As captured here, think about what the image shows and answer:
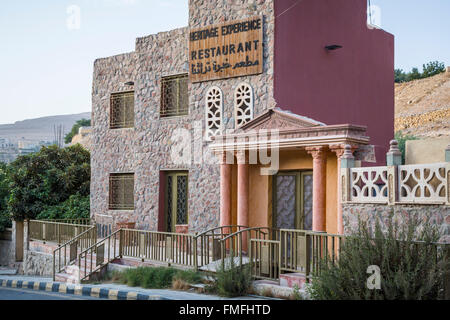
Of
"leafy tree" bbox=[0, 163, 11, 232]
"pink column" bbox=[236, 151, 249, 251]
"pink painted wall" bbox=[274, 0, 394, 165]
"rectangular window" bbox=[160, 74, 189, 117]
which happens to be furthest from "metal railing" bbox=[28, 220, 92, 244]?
"pink painted wall" bbox=[274, 0, 394, 165]

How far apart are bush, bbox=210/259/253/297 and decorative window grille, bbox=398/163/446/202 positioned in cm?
344

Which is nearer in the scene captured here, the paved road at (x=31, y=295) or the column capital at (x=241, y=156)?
the paved road at (x=31, y=295)

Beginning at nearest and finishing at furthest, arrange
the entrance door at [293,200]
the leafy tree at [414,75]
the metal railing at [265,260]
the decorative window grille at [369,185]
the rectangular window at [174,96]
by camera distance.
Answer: the decorative window grille at [369,185] → the metal railing at [265,260] → the entrance door at [293,200] → the rectangular window at [174,96] → the leafy tree at [414,75]

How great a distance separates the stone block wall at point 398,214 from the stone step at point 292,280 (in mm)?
1243

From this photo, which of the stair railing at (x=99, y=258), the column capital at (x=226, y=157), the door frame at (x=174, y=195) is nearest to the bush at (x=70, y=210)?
the door frame at (x=174, y=195)

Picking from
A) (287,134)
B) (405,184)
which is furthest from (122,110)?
(405,184)

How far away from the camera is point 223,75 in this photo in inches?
673

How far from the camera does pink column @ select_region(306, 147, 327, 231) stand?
13258 mm

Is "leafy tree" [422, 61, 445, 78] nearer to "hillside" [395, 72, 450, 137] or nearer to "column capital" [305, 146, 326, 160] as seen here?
"hillside" [395, 72, 450, 137]

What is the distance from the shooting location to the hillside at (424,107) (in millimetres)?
56406

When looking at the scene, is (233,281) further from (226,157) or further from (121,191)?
(121,191)

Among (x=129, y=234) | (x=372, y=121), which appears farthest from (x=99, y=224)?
(x=372, y=121)

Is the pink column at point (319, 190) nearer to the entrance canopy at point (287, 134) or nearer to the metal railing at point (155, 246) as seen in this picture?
the entrance canopy at point (287, 134)

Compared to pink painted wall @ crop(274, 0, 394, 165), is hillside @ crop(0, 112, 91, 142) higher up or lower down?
higher up
